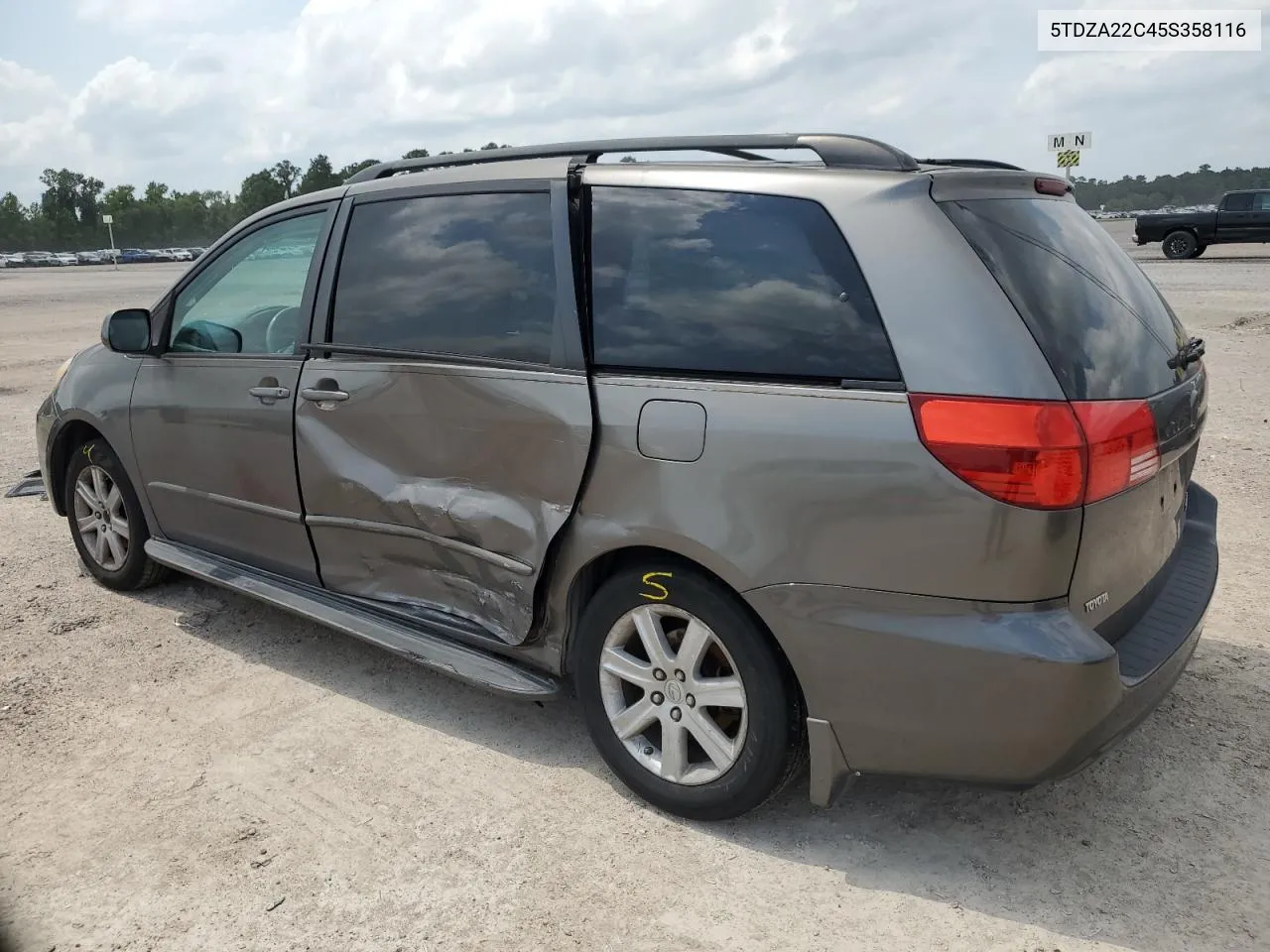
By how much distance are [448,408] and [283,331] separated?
110 cm

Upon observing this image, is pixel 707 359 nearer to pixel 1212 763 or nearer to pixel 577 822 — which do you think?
pixel 577 822

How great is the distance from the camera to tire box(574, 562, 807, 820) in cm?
281

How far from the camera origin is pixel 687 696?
2.97 meters

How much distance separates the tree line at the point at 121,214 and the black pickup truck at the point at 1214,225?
85.4 metres

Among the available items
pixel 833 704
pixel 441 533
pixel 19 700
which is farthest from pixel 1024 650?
pixel 19 700

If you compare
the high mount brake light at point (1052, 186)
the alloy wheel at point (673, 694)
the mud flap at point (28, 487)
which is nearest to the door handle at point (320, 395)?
the alloy wheel at point (673, 694)

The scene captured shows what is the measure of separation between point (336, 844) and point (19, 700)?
5.76ft

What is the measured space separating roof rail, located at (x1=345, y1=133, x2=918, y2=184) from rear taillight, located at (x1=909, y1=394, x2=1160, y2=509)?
73 cm

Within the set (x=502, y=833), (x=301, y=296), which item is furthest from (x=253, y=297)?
(x=502, y=833)

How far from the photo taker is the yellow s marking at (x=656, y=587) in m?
2.93

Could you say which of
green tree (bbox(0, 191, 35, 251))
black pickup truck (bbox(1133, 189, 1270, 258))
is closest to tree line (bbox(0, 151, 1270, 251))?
green tree (bbox(0, 191, 35, 251))

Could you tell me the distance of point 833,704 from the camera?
268 centimetres

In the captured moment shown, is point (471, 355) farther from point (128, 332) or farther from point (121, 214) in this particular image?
point (121, 214)

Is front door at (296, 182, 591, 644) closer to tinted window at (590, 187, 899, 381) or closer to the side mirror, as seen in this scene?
tinted window at (590, 187, 899, 381)
